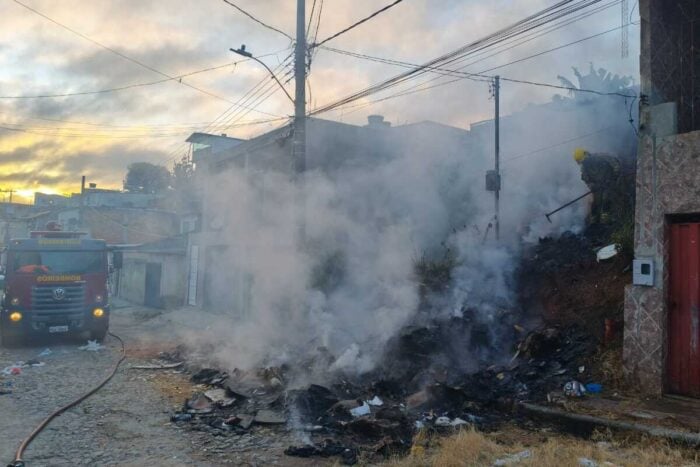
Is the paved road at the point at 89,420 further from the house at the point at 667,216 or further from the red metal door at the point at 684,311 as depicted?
the red metal door at the point at 684,311

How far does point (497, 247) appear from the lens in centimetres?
1132

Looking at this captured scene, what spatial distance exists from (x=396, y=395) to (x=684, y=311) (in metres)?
3.94

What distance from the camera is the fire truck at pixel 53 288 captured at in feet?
38.8

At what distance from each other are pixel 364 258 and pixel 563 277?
4.54 metres

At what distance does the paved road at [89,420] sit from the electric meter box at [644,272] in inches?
233

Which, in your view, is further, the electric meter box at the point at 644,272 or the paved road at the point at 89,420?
the electric meter box at the point at 644,272

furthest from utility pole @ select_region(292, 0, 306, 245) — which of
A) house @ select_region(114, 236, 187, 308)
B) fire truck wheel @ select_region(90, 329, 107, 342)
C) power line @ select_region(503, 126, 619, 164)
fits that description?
house @ select_region(114, 236, 187, 308)

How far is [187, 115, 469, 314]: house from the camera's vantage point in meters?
A: 15.0

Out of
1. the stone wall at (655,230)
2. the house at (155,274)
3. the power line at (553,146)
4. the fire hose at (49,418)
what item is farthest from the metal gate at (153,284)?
the stone wall at (655,230)

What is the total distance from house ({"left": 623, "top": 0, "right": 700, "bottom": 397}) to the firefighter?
3.40m

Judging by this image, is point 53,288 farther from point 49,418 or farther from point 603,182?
point 603,182

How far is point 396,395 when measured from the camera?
282 inches

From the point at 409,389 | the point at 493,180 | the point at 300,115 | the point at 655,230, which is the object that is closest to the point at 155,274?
the point at 300,115

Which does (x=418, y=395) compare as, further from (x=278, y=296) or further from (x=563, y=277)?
(x=278, y=296)
